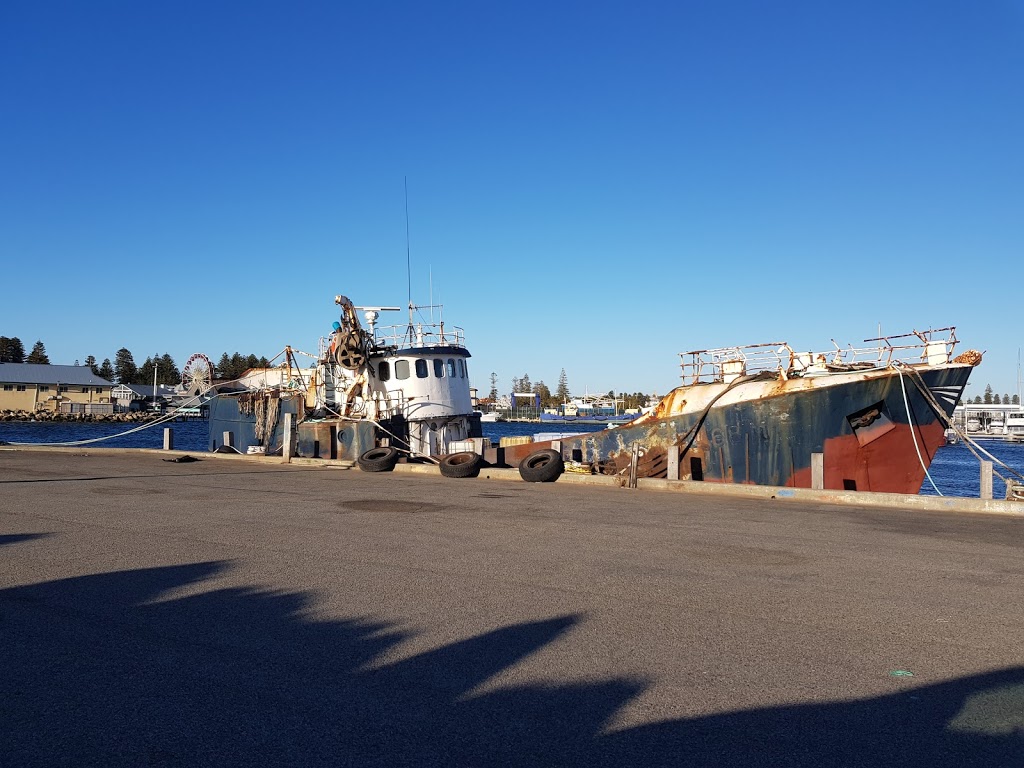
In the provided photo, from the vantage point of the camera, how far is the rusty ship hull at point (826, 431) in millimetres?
18438

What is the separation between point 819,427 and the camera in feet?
61.5

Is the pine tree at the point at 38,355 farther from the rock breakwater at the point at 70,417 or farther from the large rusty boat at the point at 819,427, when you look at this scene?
the large rusty boat at the point at 819,427

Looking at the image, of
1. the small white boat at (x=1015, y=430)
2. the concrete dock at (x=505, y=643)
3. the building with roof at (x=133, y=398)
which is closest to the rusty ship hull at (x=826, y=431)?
the concrete dock at (x=505, y=643)

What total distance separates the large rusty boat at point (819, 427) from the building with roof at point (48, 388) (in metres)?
100

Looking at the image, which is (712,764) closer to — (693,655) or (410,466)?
(693,655)

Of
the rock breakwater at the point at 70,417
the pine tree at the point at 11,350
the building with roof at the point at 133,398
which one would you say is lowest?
the rock breakwater at the point at 70,417

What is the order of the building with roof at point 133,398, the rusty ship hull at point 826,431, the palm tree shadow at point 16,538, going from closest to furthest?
1. the palm tree shadow at point 16,538
2. the rusty ship hull at point 826,431
3. the building with roof at point 133,398

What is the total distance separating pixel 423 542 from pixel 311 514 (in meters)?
3.30

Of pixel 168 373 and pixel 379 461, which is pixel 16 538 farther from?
pixel 168 373

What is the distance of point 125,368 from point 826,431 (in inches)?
6156

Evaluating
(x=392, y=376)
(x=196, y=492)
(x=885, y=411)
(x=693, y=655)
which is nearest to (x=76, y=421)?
(x=392, y=376)

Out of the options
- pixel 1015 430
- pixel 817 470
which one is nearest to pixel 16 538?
pixel 817 470

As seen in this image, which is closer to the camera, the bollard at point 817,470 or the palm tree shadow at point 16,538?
the palm tree shadow at point 16,538

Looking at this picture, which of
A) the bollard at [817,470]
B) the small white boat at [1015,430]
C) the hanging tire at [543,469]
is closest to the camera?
the bollard at [817,470]
